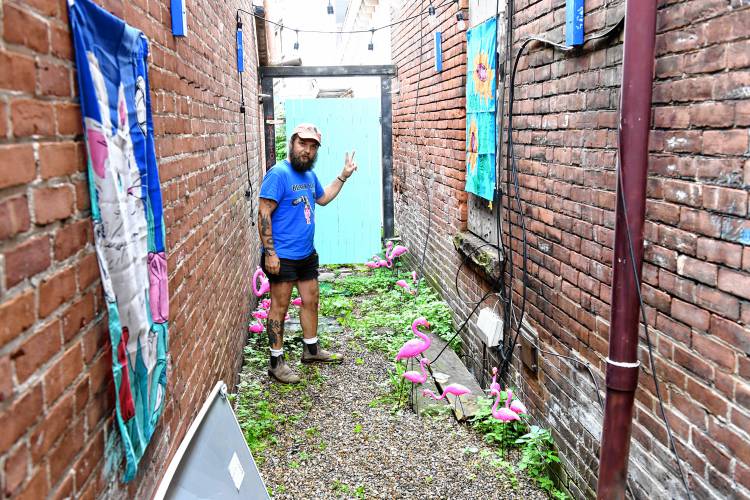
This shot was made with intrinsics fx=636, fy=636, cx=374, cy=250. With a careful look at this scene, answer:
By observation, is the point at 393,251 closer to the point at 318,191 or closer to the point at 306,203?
the point at 318,191

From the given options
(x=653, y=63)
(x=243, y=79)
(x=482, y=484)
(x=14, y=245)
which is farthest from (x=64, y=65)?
(x=243, y=79)

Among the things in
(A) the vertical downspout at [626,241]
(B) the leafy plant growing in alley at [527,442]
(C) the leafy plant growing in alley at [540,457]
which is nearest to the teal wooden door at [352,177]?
(B) the leafy plant growing in alley at [527,442]

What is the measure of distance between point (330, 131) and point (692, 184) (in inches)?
283

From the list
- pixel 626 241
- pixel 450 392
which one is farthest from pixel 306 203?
pixel 626 241

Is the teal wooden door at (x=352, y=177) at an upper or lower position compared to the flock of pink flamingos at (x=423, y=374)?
upper

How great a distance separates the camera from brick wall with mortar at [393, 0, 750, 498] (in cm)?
213

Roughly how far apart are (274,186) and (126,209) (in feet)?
10.6

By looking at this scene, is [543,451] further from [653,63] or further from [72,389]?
[72,389]

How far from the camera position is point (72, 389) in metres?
1.53

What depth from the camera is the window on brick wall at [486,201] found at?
458cm

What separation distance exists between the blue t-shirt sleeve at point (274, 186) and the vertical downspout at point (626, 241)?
311cm

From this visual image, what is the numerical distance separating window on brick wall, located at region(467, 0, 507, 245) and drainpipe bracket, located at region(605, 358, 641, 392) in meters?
2.01

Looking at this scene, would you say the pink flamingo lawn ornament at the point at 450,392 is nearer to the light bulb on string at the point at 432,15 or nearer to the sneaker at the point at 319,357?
the sneaker at the point at 319,357

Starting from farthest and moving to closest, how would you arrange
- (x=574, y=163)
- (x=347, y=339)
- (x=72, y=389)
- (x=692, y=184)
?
1. (x=347, y=339)
2. (x=574, y=163)
3. (x=692, y=184)
4. (x=72, y=389)
